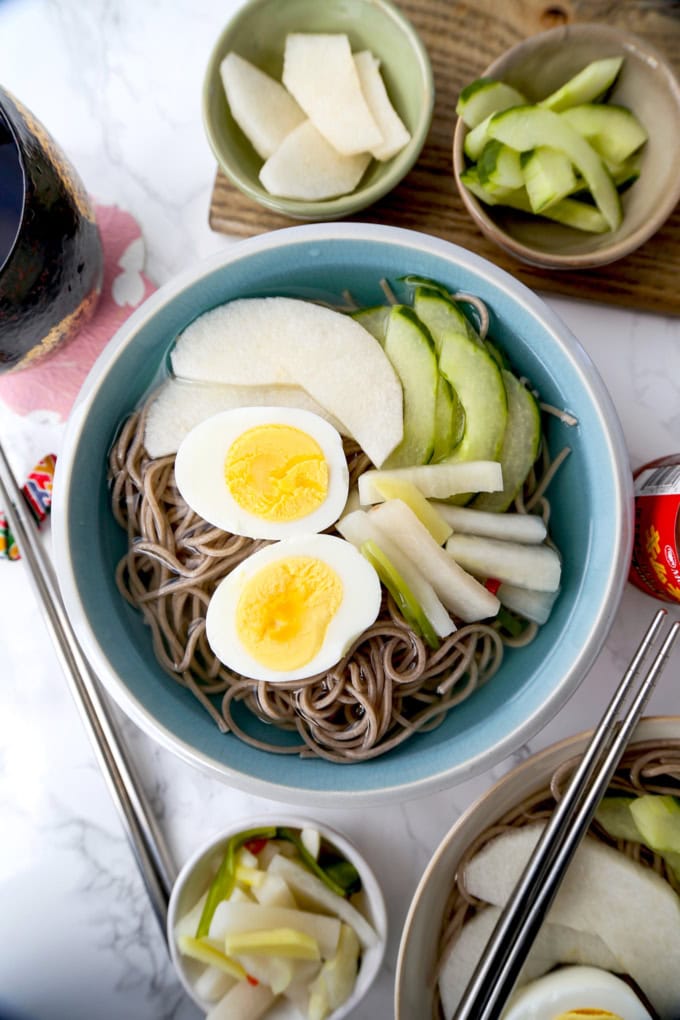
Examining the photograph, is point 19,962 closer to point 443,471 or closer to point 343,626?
point 343,626

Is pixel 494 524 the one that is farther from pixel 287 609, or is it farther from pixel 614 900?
pixel 614 900

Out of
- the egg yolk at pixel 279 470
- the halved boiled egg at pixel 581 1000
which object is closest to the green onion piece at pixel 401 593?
the egg yolk at pixel 279 470

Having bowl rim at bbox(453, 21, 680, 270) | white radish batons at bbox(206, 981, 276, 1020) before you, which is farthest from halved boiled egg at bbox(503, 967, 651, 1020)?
bowl rim at bbox(453, 21, 680, 270)

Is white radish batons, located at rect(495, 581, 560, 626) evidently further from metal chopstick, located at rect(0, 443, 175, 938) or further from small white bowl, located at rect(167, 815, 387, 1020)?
metal chopstick, located at rect(0, 443, 175, 938)

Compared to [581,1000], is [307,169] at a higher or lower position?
higher

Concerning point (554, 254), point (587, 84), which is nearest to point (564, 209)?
point (554, 254)

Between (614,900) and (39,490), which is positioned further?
(39,490)

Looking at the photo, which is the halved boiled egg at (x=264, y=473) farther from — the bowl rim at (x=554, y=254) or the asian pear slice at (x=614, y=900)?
the asian pear slice at (x=614, y=900)
